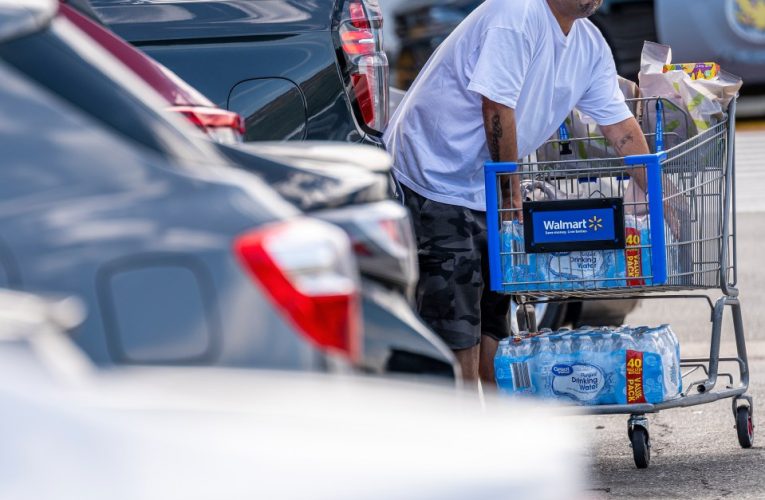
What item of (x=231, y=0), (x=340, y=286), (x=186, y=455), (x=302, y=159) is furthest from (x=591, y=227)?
(x=186, y=455)

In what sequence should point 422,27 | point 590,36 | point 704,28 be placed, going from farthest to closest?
point 422,27, point 704,28, point 590,36

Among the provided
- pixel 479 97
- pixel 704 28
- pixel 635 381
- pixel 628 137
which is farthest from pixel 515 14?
pixel 704 28

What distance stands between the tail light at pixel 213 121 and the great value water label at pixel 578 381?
1.77 meters

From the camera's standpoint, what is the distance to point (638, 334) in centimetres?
533

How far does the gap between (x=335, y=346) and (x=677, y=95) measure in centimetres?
315

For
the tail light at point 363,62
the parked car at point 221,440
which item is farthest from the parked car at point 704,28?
the parked car at point 221,440

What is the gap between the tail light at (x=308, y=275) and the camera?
103 inches

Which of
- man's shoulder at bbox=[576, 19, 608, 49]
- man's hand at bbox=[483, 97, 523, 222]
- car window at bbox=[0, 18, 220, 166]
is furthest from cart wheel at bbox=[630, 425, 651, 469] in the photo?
car window at bbox=[0, 18, 220, 166]

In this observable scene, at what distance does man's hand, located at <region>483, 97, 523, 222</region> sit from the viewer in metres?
5.14

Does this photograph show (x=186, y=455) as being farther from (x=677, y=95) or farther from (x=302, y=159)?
(x=677, y=95)

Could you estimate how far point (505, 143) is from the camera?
5172 mm

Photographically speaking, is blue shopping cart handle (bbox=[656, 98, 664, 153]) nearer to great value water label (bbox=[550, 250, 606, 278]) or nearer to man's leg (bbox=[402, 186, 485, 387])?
great value water label (bbox=[550, 250, 606, 278])

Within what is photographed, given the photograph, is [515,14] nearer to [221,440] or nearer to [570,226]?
[570,226]

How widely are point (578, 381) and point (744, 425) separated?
26.3 inches
